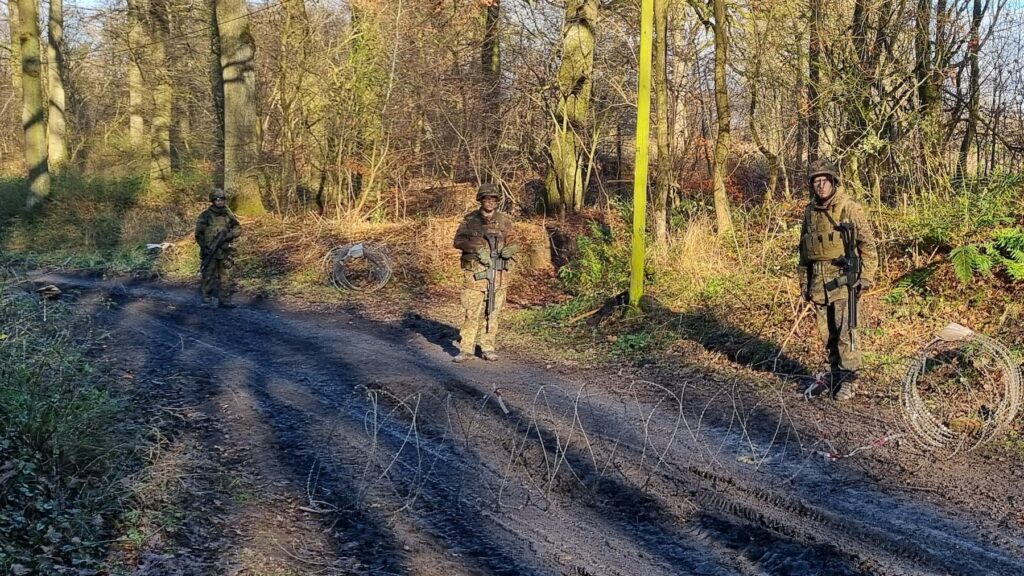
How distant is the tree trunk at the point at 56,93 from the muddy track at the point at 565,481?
2306cm

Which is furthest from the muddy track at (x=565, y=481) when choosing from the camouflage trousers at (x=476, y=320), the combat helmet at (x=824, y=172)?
the combat helmet at (x=824, y=172)

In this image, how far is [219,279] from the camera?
A: 42.9 ft

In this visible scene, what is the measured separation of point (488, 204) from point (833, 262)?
3.78m

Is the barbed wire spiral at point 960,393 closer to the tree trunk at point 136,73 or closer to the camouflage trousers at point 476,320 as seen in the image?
the camouflage trousers at point 476,320

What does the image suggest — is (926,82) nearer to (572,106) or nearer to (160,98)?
(572,106)

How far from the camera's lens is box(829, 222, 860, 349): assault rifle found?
23.8ft

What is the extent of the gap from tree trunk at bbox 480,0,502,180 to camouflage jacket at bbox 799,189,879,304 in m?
11.9

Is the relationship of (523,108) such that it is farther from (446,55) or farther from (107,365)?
(107,365)

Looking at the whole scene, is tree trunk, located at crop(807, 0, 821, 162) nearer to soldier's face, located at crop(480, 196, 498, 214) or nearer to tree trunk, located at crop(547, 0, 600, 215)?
tree trunk, located at crop(547, 0, 600, 215)

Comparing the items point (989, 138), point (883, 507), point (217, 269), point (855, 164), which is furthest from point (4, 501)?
point (989, 138)

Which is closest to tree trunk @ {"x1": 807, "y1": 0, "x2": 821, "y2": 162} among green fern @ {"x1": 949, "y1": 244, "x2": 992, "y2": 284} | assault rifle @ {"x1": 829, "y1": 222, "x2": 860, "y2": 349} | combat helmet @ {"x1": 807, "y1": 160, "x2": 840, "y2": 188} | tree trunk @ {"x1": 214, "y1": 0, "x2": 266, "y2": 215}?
green fern @ {"x1": 949, "y1": 244, "x2": 992, "y2": 284}

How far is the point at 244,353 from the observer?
9.38 metres

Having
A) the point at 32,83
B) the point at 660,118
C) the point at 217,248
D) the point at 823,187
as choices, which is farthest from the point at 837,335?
the point at 32,83

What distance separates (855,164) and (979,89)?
6.31ft
